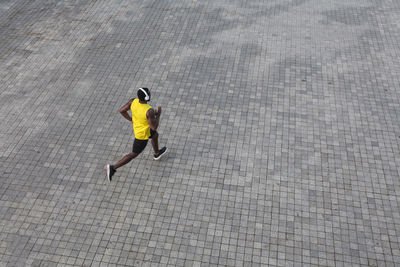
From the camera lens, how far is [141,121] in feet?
18.0

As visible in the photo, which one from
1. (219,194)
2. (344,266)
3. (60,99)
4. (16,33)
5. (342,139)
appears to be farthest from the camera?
(16,33)

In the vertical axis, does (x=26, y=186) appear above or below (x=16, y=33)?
below

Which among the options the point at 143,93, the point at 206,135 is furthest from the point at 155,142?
the point at 206,135

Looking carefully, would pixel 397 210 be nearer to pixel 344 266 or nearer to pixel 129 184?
pixel 344 266

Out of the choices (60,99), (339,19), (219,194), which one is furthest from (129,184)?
(339,19)

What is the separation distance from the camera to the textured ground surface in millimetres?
5199

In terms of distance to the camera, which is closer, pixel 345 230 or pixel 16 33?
pixel 345 230

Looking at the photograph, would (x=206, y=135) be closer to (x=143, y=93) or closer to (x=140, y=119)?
(x=140, y=119)

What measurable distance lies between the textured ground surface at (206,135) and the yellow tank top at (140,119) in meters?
0.82

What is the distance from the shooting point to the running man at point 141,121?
538 centimetres

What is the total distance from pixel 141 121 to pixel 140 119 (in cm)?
4

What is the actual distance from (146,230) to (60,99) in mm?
3717

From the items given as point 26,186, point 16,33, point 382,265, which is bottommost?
point 382,265

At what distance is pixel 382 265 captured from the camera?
4.89 meters
